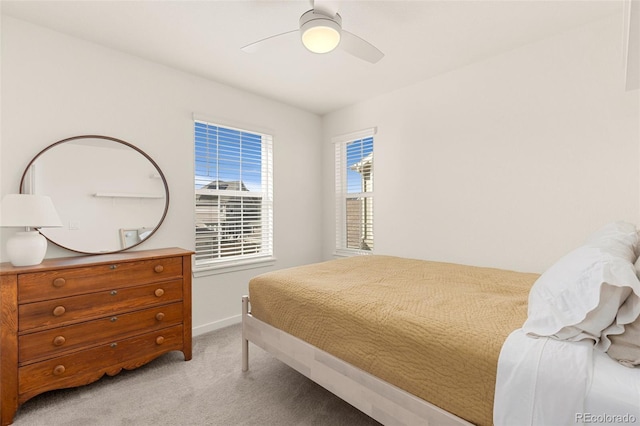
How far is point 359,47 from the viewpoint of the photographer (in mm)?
2014

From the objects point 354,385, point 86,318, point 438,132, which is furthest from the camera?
point 438,132

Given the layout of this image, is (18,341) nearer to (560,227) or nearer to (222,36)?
(222,36)

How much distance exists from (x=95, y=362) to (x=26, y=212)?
108 cm

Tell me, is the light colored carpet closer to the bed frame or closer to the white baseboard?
the bed frame

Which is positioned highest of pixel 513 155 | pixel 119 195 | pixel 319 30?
pixel 319 30

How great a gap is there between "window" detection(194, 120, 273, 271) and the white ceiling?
69 cm

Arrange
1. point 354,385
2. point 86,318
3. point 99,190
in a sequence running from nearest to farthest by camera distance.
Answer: point 354,385 < point 86,318 < point 99,190

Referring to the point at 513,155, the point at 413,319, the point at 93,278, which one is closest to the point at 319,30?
the point at 413,319

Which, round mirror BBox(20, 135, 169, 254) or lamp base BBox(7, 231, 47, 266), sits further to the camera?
round mirror BBox(20, 135, 169, 254)

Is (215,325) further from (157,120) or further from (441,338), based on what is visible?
(441,338)

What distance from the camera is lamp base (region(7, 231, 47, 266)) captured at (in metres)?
1.86

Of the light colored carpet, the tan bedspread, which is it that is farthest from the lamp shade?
the tan bedspread

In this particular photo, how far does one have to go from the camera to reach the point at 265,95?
138 inches

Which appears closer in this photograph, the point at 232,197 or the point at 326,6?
the point at 326,6
